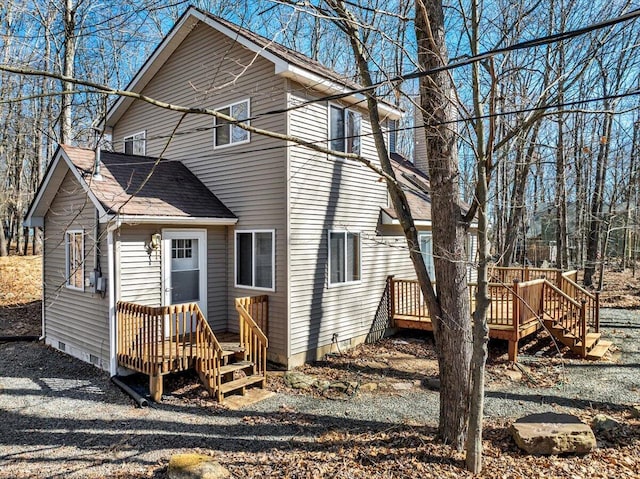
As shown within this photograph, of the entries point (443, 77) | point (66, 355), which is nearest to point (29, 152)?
point (66, 355)

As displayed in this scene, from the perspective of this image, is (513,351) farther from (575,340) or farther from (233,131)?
(233,131)

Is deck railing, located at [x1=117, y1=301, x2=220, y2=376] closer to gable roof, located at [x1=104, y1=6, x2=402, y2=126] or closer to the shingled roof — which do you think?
the shingled roof

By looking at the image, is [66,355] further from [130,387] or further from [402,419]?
[402,419]

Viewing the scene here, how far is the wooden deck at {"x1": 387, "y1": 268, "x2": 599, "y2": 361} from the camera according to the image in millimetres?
8859

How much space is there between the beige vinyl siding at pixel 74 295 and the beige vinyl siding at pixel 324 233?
3.66 meters

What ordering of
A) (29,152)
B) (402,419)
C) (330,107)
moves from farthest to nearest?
(29,152) < (330,107) < (402,419)

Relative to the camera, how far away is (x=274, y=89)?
870 centimetres

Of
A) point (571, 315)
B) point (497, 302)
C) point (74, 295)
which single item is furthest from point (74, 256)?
point (571, 315)

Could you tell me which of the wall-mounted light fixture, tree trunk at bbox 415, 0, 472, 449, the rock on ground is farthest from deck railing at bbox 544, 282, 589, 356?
the wall-mounted light fixture

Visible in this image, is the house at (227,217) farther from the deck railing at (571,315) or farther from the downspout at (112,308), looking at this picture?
the deck railing at (571,315)

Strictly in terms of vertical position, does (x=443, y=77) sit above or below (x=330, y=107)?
below

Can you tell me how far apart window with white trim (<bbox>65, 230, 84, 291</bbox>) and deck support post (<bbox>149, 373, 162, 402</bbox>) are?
304 centimetres

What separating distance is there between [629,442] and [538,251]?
26.4m

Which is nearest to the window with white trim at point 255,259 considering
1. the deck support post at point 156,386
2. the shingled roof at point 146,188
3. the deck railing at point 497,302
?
the shingled roof at point 146,188
